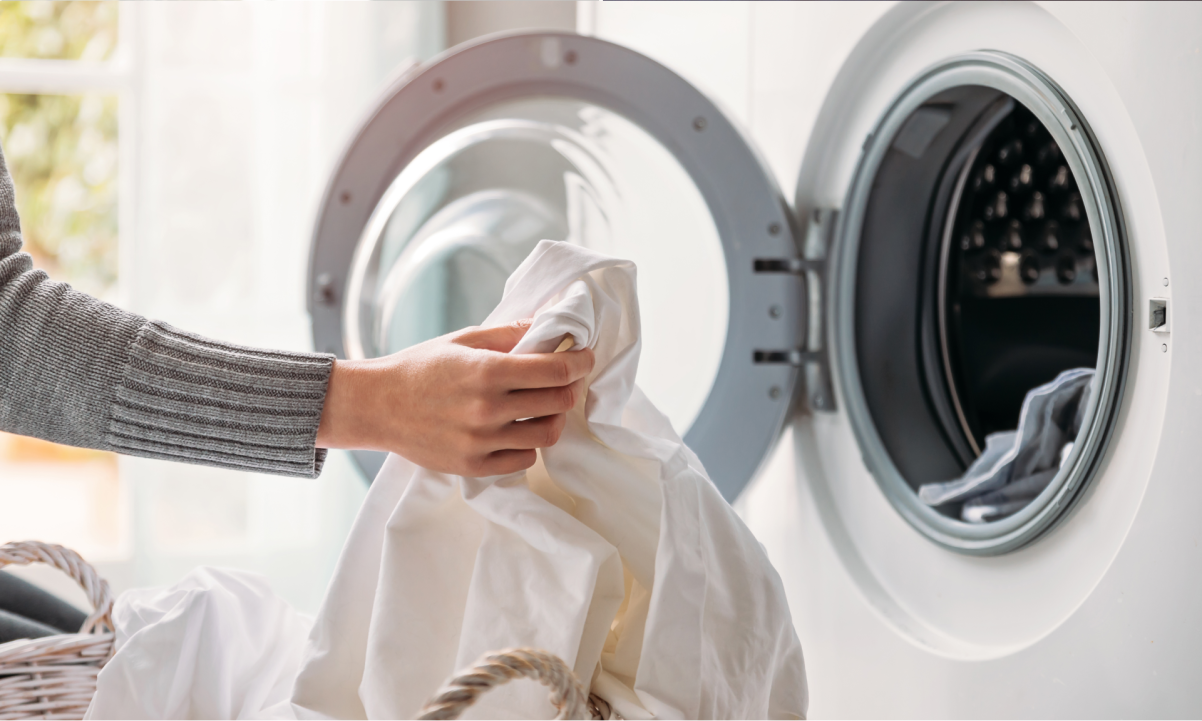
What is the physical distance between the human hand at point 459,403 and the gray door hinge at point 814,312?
0.43 meters

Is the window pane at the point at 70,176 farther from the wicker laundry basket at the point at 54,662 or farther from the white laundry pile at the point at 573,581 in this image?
the white laundry pile at the point at 573,581

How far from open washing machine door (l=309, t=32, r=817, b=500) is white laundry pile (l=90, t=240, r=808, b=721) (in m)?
0.39

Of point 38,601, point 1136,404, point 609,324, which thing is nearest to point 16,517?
point 38,601

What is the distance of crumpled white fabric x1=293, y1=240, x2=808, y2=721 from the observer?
0.48 metres

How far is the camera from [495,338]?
565mm

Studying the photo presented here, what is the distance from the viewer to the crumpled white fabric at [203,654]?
58 cm

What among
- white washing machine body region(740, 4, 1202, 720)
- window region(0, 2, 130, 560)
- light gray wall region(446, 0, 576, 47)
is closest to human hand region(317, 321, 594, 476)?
white washing machine body region(740, 4, 1202, 720)

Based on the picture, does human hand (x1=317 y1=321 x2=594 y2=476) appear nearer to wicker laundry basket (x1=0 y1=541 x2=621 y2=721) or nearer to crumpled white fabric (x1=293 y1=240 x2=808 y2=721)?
crumpled white fabric (x1=293 y1=240 x2=808 y2=721)

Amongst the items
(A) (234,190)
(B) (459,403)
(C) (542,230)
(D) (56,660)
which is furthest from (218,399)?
(A) (234,190)

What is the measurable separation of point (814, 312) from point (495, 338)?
1.57 ft

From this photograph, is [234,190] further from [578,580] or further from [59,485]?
[59,485]

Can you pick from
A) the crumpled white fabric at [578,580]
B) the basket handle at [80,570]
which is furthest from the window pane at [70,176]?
the crumpled white fabric at [578,580]

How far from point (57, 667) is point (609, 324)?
0.46 metres

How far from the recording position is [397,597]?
51 centimetres
